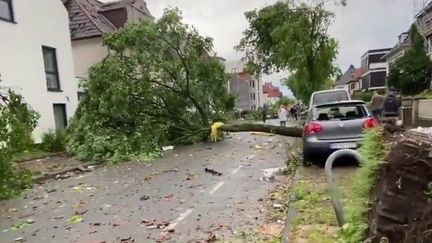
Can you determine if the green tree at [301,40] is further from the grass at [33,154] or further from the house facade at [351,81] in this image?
the house facade at [351,81]

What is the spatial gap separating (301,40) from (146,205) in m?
19.2

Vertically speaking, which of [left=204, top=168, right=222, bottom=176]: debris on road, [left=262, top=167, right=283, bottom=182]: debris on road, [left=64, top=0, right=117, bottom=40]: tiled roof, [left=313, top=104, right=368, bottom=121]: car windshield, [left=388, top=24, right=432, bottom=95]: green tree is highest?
[left=64, top=0, right=117, bottom=40]: tiled roof

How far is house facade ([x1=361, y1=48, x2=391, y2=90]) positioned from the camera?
76062 mm

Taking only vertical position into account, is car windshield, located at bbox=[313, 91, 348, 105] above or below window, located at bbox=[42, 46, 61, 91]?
below

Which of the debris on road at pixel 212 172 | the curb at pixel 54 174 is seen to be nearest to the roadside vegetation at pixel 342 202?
the debris on road at pixel 212 172

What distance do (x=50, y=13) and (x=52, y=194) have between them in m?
13.3

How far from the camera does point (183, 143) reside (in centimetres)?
1973

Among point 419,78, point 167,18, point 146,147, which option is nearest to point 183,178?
point 146,147

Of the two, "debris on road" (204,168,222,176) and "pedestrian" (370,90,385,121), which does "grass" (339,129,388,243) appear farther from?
"pedestrian" (370,90,385,121)

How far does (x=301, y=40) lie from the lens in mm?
25125

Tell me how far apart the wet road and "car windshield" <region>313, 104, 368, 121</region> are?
2114 mm

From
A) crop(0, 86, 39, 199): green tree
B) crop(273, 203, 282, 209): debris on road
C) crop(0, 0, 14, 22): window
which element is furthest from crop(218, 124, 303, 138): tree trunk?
crop(0, 0, 14, 22): window

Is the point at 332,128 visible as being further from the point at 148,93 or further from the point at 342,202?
the point at 148,93

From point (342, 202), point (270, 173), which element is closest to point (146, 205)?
point (270, 173)
